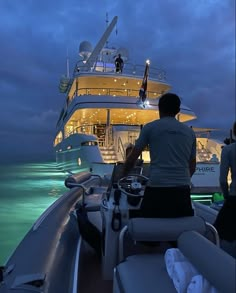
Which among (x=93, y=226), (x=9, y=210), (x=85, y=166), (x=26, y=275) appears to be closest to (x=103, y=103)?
(x=85, y=166)

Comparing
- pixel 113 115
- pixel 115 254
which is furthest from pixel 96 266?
pixel 113 115

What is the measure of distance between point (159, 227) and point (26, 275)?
873 millimetres

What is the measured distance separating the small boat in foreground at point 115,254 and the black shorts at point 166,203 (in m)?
0.08

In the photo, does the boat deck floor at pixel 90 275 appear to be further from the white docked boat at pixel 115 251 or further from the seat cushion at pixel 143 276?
the seat cushion at pixel 143 276

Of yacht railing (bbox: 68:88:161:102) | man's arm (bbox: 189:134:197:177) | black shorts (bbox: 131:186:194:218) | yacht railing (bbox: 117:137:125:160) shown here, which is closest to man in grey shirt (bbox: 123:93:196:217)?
black shorts (bbox: 131:186:194:218)

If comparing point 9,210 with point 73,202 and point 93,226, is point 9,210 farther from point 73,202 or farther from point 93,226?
point 93,226

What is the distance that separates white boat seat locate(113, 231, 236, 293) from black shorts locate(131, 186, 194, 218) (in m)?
0.31

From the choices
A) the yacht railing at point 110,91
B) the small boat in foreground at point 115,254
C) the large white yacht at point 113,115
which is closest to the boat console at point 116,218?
the small boat in foreground at point 115,254

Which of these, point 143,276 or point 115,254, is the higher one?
point 143,276

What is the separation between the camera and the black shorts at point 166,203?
234 cm

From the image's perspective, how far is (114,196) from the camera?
273 cm

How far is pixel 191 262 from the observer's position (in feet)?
4.95

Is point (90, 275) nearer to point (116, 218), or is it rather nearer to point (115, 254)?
point (115, 254)

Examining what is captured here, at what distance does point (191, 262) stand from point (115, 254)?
1213 millimetres
